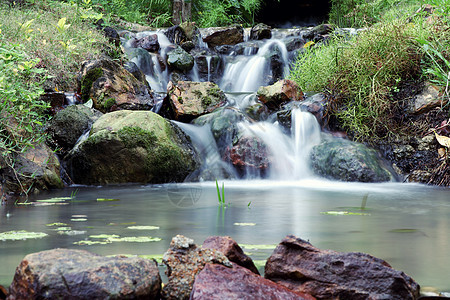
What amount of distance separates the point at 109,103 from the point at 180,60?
11.8 feet

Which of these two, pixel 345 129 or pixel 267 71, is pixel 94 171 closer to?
pixel 345 129

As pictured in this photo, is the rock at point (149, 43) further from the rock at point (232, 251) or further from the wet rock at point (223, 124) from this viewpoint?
the rock at point (232, 251)

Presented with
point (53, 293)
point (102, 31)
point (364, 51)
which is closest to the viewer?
point (53, 293)

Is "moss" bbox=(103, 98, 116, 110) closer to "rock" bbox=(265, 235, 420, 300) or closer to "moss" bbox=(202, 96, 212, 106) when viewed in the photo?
"moss" bbox=(202, 96, 212, 106)

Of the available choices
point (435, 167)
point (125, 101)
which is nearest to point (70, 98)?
point (125, 101)

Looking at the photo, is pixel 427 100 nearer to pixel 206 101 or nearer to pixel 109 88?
pixel 206 101

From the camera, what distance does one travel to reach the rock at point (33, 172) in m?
4.91

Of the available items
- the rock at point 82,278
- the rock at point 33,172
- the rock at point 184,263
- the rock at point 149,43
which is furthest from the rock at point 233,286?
the rock at point 149,43

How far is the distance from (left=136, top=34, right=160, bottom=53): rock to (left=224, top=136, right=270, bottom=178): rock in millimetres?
5528

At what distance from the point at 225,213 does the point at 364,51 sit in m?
4.72

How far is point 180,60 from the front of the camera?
1074 centimetres

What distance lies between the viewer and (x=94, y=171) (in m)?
6.05

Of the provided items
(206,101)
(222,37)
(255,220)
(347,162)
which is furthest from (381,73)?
(222,37)

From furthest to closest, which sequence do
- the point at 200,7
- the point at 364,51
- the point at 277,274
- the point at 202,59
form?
the point at 200,7 → the point at 202,59 → the point at 364,51 → the point at 277,274
